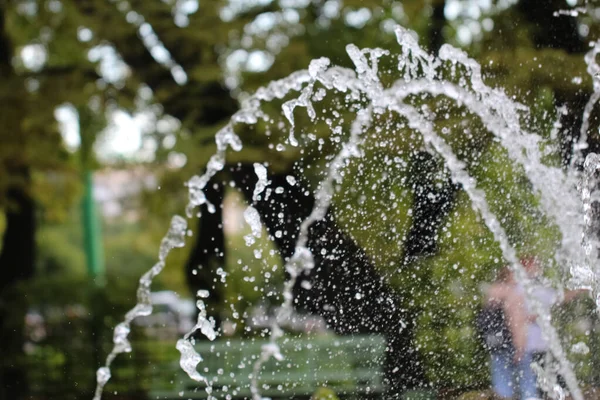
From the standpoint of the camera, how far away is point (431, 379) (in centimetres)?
290

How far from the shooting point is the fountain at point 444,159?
313 cm

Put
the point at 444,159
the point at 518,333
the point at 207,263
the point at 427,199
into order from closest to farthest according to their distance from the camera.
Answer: the point at 518,333 → the point at 427,199 → the point at 444,159 → the point at 207,263

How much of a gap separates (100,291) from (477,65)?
4.76 meters

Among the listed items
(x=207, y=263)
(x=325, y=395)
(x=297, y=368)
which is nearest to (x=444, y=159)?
(x=325, y=395)

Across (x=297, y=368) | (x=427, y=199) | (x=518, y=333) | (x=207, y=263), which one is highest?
(x=207, y=263)

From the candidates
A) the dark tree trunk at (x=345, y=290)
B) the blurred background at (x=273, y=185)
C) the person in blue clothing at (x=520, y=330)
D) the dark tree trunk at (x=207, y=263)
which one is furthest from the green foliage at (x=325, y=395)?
the dark tree trunk at (x=207, y=263)

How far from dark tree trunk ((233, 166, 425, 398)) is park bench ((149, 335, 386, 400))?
0.08 metres

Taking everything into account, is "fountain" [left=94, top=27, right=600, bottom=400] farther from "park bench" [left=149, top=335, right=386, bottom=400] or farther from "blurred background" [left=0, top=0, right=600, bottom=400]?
"park bench" [left=149, top=335, right=386, bottom=400]

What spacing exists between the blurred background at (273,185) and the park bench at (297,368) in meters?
0.02

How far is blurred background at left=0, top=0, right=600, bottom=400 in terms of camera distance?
3152mm

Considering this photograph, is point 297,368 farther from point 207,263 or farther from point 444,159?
point 207,263

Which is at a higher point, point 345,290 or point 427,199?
point 427,199

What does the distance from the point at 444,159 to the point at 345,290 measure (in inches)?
31.5

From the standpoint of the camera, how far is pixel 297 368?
4.29 meters
